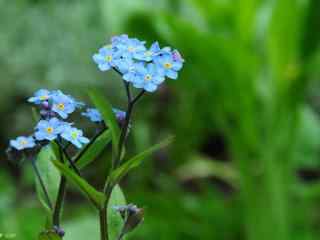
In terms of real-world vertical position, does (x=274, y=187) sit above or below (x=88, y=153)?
above

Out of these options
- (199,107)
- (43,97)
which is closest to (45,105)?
(43,97)

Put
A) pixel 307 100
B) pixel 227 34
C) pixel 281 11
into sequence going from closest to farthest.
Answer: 1. pixel 281 11
2. pixel 227 34
3. pixel 307 100

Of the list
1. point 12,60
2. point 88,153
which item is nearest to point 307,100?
point 12,60

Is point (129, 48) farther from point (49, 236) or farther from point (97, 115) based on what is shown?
point (49, 236)

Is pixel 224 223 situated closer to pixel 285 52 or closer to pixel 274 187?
pixel 274 187

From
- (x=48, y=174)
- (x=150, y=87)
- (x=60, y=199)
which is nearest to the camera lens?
(x=150, y=87)

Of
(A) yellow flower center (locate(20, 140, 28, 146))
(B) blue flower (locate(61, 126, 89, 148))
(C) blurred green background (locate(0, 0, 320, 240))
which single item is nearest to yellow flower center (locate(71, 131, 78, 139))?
(B) blue flower (locate(61, 126, 89, 148))
